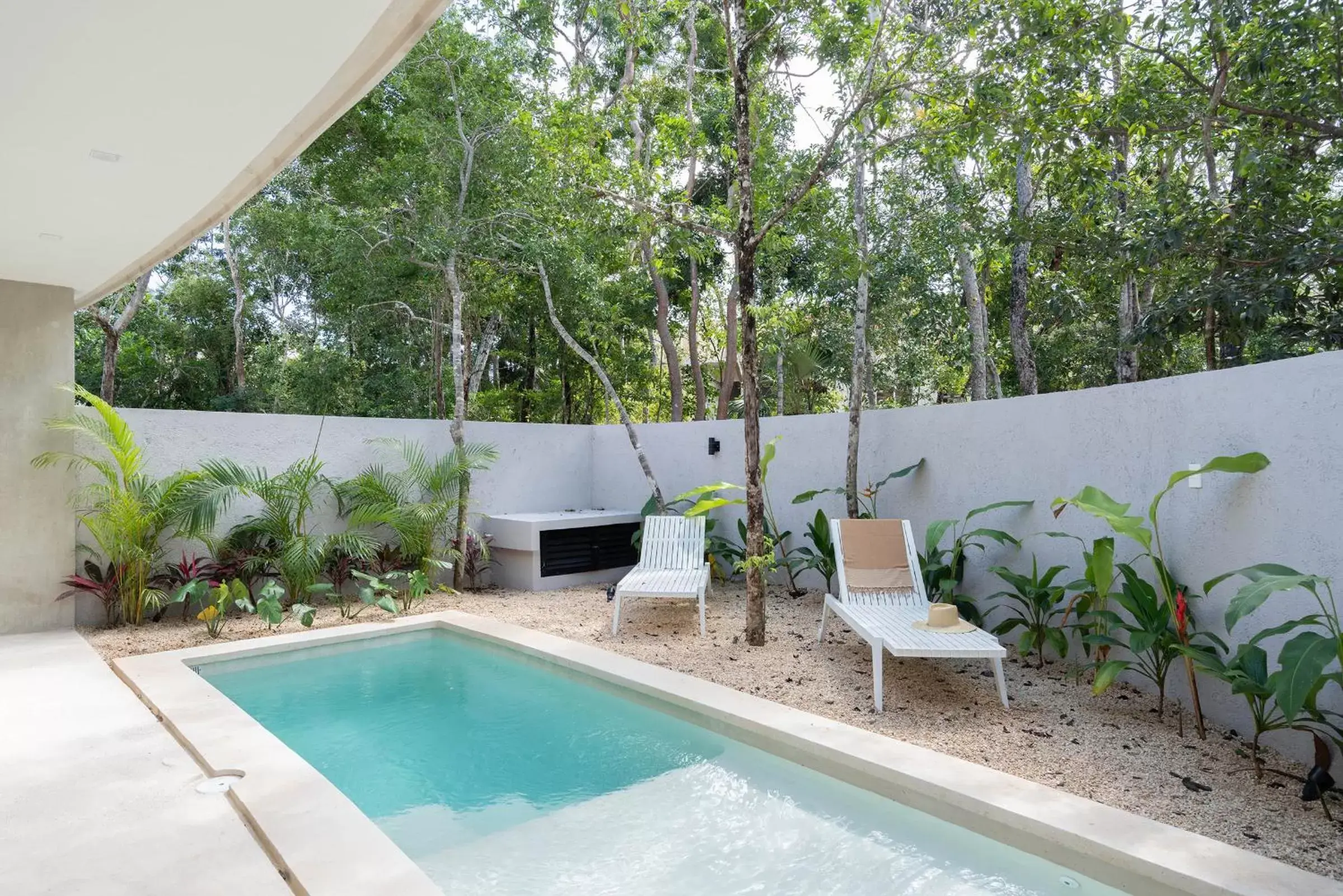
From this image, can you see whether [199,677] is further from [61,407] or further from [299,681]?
[61,407]

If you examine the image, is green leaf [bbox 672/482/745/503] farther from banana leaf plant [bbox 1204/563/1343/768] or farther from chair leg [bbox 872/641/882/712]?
banana leaf plant [bbox 1204/563/1343/768]

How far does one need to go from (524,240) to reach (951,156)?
6.14m

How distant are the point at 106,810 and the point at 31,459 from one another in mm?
4936

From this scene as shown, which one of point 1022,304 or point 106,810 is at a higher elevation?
point 1022,304

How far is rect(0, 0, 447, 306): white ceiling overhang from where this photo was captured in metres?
2.79


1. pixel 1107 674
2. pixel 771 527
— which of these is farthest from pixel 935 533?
pixel 771 527

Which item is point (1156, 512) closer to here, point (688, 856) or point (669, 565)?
point (688, 856)

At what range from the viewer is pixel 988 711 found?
459 cm

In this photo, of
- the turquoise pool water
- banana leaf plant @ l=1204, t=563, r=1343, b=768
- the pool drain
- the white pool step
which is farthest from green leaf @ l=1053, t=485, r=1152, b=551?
the pool drain

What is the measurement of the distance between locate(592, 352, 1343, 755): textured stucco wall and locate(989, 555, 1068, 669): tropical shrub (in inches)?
12.6

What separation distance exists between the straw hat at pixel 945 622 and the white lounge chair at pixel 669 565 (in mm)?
2188

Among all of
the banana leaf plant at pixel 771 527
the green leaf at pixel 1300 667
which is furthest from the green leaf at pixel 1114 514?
the banana leaf plant at pixel 771 527

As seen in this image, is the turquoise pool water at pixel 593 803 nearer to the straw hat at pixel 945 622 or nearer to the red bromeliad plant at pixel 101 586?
the straw hat at pixel 945 622

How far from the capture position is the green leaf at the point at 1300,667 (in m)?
2.94
